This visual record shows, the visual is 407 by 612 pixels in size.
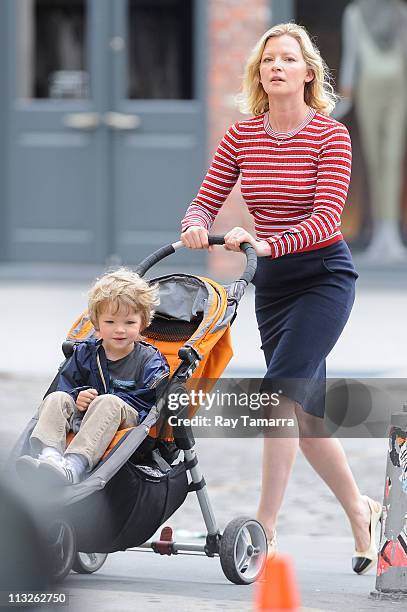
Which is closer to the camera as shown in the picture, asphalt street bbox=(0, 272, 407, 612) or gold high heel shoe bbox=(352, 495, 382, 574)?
asphalt street bbox=(0, 272, 407, 612)

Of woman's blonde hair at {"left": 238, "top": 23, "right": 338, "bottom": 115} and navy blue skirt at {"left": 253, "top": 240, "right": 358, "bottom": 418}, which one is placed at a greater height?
woman's blonde hair at {"left": 238, "top": 23, "right": 338, "bottom": 115}

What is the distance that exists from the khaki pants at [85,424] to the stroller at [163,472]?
35 millimetres

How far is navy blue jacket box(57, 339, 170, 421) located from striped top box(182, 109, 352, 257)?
1.79 ft

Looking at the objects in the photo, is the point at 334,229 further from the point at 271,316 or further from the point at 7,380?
the point at 7,380

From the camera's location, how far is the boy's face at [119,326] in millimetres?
4895

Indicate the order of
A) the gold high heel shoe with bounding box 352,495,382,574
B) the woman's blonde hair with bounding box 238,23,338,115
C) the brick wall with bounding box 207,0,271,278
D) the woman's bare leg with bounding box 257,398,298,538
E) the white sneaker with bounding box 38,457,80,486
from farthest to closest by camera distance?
the brick wall with bounding box 207,0,271,278
the gold high heel shoe with bounding box 352,495,382,574
the woman's bare leg with bounding box 257,398,298,538
the woman's blonde hair with bounding box 238,23,338,115
the white sneaker with bounding box 38,457,80,486

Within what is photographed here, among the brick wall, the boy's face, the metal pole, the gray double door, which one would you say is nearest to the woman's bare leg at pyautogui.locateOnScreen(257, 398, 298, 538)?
the metal pole

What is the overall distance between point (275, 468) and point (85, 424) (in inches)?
35.6

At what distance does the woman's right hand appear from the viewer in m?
5.12

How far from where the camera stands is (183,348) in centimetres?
495

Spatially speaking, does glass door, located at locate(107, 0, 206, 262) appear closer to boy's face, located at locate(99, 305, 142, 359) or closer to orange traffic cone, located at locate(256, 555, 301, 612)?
boy's face, located at locate(99, 305, 142, 359)

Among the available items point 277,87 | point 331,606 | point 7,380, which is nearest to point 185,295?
point 277,87

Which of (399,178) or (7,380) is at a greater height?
(399,178)

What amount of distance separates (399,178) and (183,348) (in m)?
7.86
